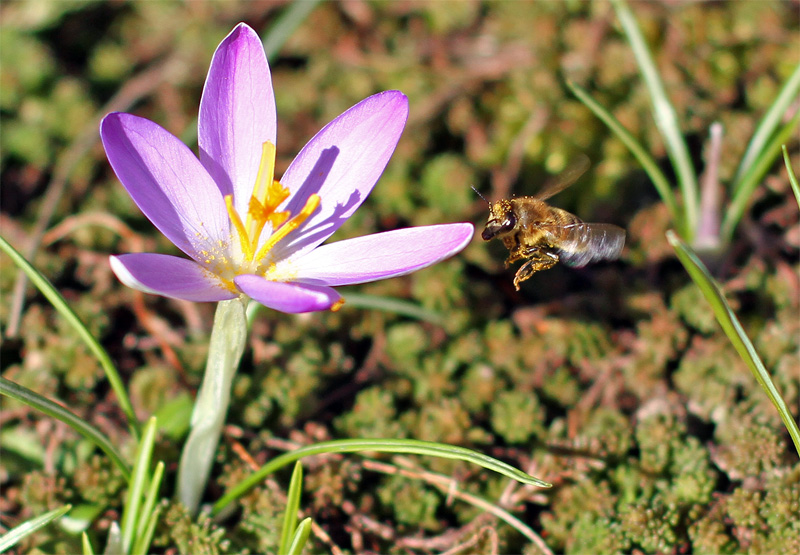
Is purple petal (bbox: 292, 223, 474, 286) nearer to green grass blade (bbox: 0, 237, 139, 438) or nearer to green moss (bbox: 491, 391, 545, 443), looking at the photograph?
green grass blade (bbox: 0, 237, 139, 438)

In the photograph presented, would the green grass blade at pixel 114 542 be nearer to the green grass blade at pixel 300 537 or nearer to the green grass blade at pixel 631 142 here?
the green grass blade at pixel 300 537

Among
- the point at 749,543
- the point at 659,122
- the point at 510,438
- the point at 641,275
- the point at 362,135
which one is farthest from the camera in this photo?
the point at 641,275

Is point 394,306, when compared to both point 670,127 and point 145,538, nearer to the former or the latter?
point 145,538

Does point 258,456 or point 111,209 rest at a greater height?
point 111,209

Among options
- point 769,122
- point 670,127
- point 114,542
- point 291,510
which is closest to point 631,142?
point 670,127

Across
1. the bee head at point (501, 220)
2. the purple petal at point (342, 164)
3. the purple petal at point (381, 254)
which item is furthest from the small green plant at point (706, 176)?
the purple petal at point (381, 254)

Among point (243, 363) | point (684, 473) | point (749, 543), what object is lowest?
point (749, 543)

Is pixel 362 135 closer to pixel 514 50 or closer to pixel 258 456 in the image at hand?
pixel 258 456

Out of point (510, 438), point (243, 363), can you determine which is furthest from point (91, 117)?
point (510, 438)
